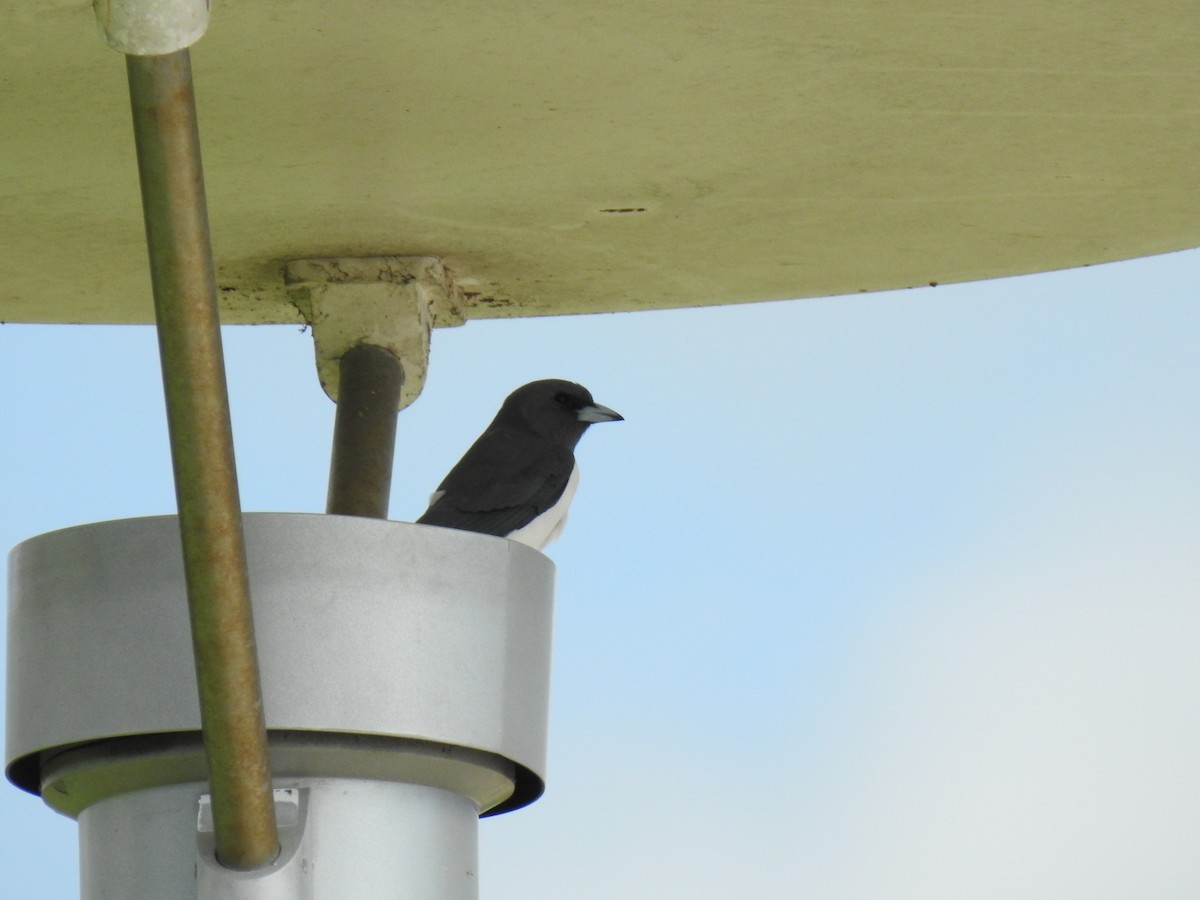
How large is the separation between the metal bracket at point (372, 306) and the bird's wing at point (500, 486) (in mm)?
→ 1150

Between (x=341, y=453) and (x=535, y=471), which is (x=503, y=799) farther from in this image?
(x=535, y=471)

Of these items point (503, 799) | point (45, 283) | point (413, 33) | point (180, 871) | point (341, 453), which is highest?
point (45, 283)

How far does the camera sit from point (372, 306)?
3979 millimetres

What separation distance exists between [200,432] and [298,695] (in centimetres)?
57

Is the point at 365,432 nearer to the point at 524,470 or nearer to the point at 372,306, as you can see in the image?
the point at 372,306

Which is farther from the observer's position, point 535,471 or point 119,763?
point 535,471

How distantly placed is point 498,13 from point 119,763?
4.10ft

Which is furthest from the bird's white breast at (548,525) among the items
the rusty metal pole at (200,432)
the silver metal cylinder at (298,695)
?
the rusty metal pole at (200,432)

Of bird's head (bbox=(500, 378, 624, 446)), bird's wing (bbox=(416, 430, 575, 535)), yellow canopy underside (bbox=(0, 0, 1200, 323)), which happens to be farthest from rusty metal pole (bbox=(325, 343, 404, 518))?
bird's head (bbox=(500, 378, 624, 446))

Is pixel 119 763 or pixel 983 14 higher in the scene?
pixel 983 14

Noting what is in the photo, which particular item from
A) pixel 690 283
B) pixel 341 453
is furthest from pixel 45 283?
pixel 690 283

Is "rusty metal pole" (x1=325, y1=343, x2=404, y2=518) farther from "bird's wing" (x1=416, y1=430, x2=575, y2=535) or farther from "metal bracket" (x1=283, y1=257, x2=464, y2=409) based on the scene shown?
"bird's wing" (x1=416, y1=430, x2=575, y2=535)

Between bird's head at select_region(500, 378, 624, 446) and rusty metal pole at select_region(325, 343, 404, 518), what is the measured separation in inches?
82.7

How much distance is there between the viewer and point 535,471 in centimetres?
549
